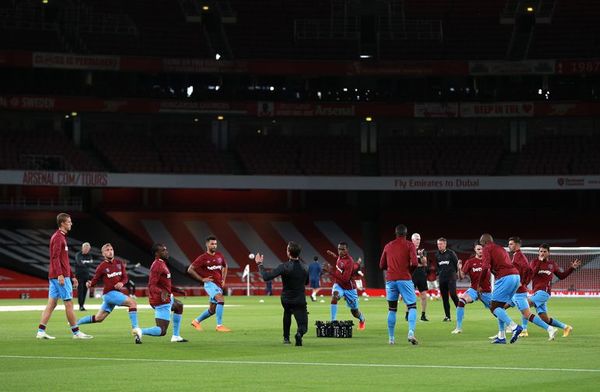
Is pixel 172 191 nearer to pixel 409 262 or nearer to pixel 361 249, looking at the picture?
pixel 361 249

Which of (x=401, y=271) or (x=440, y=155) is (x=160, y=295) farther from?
(x=440, y=155)

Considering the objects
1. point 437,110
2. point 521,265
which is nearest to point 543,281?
point 521,265

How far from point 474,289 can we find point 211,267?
6477mm

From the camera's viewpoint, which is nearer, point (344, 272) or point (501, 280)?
point (501, 280)

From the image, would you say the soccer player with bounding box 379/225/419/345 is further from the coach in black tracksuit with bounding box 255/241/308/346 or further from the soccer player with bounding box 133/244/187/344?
the soccer player with bounding box 133/244/187/344

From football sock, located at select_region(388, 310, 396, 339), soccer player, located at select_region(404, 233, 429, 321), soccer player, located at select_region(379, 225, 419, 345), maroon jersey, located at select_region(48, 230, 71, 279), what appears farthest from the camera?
soccer player, located at select_region(404, 233, 429, 321)

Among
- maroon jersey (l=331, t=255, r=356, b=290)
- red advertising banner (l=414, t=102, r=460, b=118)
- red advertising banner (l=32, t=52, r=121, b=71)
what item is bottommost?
maroon jersey (l=331, t=255, r=356, b=290)

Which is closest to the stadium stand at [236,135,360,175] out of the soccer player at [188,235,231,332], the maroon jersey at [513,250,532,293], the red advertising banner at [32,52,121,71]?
the red advertising banner at [32,52,121,71]

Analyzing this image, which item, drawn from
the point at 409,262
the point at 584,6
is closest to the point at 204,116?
the point at 584,6

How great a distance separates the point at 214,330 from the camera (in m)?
27.8

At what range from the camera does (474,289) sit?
28.3 metres

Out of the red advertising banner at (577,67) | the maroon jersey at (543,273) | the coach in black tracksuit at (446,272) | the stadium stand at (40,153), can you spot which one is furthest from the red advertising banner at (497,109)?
the maroon jersey at (543,273)

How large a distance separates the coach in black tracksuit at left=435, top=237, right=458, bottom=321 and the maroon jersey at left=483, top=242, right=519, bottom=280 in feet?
29.3

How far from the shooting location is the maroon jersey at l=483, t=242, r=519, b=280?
23.1 m
